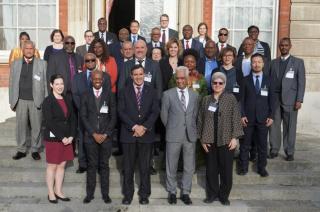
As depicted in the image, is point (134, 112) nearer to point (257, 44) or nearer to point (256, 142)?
point (256, 142)

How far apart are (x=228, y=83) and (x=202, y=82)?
44 cm

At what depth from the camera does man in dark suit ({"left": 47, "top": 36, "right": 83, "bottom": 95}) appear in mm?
7090

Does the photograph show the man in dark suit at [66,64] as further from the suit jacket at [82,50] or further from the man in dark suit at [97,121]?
the man in dark suit at [97,121]

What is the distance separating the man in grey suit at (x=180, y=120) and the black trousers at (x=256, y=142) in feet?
2.98

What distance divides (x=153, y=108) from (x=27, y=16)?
5860mm

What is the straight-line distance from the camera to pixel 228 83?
6.70 meters

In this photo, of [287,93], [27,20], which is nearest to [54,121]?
[287,93]

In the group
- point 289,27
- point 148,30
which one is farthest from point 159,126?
point 289,27

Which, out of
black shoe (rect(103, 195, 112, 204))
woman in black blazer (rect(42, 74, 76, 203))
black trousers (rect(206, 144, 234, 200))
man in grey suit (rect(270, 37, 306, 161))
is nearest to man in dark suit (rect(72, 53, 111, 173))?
woman in black blazer (rect(42, 74, 76, 203))

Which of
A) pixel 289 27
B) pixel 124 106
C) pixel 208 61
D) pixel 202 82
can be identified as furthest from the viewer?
pixel 289 27

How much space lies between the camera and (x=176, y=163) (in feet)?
20.4

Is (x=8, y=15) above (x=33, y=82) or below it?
above

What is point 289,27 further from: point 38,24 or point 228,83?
point 38,24

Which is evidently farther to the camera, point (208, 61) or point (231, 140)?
point (208, 61)
